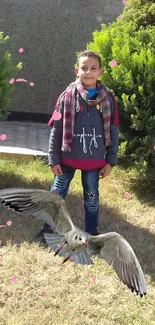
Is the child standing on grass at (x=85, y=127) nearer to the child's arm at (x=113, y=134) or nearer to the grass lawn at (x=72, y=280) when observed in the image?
the child's arm at (x=113, y=134)

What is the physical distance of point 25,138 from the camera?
19.0 ft

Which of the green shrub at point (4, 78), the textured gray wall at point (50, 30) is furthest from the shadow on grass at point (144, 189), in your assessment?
the textured gray wall at point (50, 30)

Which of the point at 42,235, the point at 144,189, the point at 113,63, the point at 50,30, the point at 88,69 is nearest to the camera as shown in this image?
the point at 88,69

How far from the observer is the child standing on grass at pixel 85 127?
2.91 metres

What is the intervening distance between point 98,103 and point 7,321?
146cm

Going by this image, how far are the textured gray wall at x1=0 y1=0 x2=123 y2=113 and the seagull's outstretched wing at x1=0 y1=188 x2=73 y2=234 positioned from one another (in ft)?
15.0

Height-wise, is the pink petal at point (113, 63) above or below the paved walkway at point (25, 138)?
above

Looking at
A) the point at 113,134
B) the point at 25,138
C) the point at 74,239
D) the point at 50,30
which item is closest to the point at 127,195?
the point at 113,134

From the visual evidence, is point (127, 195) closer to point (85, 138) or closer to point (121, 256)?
point (85, 138)

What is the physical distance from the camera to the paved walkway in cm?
513

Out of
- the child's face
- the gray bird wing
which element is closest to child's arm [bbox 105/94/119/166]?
the child's face

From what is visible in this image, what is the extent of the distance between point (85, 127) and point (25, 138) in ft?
9.56

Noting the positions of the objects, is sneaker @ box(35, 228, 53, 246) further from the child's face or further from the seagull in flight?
the child's face

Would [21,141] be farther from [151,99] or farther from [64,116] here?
[64,116]
